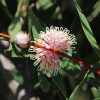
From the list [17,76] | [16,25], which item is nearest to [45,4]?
[16,25]

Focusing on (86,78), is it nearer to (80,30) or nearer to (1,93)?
(80,30)

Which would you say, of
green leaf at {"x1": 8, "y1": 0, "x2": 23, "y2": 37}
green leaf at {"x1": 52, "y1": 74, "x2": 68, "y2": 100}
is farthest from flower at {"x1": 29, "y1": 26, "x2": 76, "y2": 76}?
green leaf at {"x1": 8, "y1": 0, "x2": 23, "y2": 37}

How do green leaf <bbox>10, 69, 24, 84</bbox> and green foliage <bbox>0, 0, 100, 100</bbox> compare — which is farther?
green leaf <bbox>10, 69, 24, 84</bbox>

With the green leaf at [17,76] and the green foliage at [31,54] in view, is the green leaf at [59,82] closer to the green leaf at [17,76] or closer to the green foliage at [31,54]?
the green foliage at [31,54]

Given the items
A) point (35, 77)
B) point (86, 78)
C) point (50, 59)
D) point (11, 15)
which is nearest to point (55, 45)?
point (50, 59)

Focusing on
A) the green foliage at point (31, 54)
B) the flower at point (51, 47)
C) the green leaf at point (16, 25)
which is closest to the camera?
the flower at point (51, 47)

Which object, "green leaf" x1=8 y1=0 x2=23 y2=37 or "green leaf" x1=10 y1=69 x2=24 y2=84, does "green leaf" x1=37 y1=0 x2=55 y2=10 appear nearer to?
"green leaf" x1=8 y1=0 x2=23 y2=37

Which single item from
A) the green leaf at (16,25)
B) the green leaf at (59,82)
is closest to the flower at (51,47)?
the green leaf at (59,82)

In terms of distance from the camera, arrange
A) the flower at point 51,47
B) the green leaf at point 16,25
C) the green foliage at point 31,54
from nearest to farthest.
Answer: the flower at point 51,47
the green foliage at point 31,54
the green leaf at point 16,25
